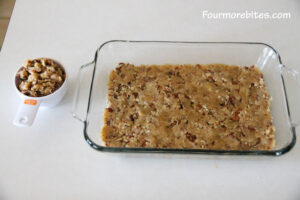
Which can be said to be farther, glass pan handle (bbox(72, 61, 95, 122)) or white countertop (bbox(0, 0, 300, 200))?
glass pan handle (bbox(72, 61, 95, 122))

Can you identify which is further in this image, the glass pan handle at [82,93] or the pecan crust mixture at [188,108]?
the glass pan handle at [82,93]

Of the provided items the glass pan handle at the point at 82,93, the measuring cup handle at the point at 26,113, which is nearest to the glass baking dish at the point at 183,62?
the glass pan handle at the point at 82,93

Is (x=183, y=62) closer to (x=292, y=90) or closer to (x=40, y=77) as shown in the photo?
(x=292, y=90)

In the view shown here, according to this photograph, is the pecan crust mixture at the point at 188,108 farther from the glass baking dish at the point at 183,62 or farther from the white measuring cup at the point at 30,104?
the white measuring cup at the point at 30,104

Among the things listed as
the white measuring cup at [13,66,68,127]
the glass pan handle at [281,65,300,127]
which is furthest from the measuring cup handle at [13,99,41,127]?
the glass pan handle at [281,65,300,127]

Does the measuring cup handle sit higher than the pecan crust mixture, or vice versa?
the pecan crust mixture

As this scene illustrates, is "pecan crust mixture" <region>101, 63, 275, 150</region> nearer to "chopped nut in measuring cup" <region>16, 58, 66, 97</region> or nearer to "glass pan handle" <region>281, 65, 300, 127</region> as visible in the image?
"glass pan handle" <region>281, 65, 300, 127</region>
